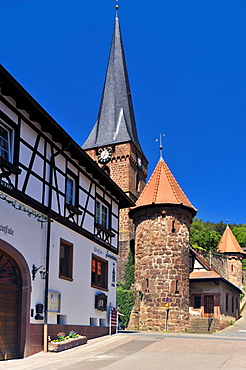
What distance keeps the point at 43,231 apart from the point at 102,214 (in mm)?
7142

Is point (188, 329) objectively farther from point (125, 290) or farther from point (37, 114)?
point (37, 114)

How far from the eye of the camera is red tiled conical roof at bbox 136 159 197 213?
34.1 meters

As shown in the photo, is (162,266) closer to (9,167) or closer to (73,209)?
(73,209)

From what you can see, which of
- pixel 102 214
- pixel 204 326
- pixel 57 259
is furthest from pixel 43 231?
pixel 204 326

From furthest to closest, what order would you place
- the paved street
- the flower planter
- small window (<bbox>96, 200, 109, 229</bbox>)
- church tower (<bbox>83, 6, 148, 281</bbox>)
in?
church tower (<bbox>83, 6, 148, 281</bbox>), small window (<bbox>96, 200, 109, 229</bbox>), the flower planter, the paved street

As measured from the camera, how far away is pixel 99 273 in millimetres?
22906

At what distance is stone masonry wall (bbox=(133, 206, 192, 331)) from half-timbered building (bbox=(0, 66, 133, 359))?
389 inches

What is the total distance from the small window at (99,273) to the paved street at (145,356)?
301 cm

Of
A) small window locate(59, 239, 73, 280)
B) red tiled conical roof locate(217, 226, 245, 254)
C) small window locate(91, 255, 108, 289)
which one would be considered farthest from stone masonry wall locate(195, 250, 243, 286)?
small window locate(59, 239, 73, 280)

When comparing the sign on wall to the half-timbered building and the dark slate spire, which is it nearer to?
the half-timbered building

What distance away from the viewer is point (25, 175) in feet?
50.9

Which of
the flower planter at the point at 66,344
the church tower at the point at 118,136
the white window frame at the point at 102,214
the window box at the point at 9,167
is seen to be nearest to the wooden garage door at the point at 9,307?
the flower planter at the point at 66,344

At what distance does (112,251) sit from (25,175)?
33.0 feet

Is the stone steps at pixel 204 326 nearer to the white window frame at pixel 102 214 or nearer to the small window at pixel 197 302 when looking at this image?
the small window at pixel 197 302
